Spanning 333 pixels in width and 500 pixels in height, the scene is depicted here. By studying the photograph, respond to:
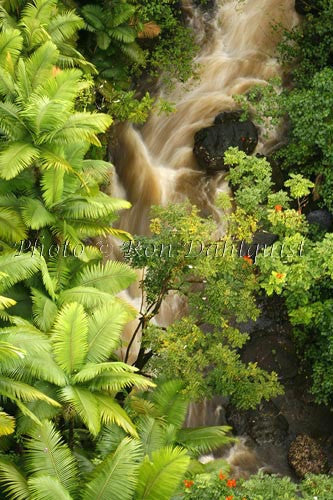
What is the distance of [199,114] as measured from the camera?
17.3 meters

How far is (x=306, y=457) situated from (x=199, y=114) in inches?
338

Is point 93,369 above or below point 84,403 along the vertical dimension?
above

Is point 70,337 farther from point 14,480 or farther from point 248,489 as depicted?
point 248,489

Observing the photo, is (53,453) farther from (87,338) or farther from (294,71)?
(294,71)

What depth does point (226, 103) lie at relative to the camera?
17344mm

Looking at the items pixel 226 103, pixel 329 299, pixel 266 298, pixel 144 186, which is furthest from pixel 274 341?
pixel 226 103

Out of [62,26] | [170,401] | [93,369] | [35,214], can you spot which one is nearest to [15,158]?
[35,214]

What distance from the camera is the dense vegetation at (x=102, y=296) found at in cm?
886

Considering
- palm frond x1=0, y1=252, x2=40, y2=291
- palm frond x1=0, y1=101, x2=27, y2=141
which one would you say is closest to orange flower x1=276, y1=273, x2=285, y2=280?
palm frond x1=0, y1=252, x2=40, y2=291

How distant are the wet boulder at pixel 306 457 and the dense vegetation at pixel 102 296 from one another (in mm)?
1014

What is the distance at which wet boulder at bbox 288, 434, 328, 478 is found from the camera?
46.4ft

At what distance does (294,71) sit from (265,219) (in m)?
6.35

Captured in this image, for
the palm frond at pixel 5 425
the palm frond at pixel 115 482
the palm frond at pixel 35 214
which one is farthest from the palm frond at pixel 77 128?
the palm frond at pixel 115 482

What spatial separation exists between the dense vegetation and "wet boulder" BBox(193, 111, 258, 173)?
2206mm
